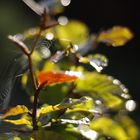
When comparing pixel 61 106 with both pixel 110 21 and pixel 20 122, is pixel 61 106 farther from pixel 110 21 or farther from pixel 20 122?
pixel 110 21

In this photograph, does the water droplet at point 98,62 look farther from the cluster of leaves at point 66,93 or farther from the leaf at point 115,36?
the leaf at point 115,36

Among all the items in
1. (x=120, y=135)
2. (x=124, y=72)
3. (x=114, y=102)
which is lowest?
(x=124, y=72)

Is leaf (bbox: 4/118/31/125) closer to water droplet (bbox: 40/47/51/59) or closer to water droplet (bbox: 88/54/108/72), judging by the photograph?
water droplet (bbox: 88/54/108/72)


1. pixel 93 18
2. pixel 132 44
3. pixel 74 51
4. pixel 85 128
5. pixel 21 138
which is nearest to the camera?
pixel 21 138

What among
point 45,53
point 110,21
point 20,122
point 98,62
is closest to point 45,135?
point 20,122

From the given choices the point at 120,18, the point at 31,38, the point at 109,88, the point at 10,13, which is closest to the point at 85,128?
the point at 109,88

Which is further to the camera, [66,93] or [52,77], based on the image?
[66,93]

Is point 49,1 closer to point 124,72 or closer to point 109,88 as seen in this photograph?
point 109,88
